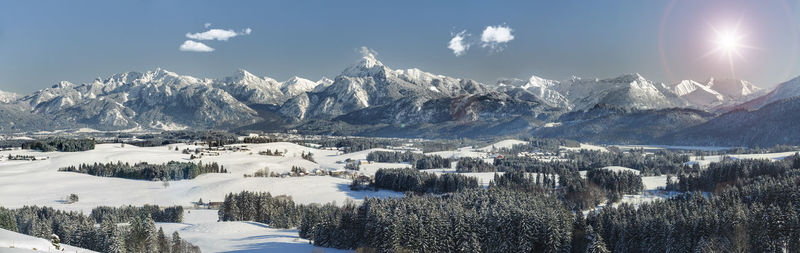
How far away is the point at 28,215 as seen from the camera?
10938cm

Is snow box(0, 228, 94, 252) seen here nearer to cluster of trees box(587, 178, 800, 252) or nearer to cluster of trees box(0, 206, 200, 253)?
cluster of trees box(0, 206, 200, 253)

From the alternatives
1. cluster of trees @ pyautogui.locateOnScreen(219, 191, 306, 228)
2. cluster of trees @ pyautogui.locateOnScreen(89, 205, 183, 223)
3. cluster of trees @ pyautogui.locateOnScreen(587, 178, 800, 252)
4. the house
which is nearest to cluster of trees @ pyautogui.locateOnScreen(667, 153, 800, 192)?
cluster of trees @ pyautogui.locateOnScreen(587, 178, 800, 252)

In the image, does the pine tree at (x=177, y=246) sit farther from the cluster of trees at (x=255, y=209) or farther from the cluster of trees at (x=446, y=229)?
the cluster of trees at (x=255, y=209)

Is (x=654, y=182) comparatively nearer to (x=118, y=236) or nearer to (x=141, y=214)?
(x=141, y=214)

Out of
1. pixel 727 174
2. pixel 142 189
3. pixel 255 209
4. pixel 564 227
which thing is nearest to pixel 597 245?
pixel 564 227

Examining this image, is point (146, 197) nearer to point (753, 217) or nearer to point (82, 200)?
point (82, 200)

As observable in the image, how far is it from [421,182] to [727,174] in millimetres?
98928

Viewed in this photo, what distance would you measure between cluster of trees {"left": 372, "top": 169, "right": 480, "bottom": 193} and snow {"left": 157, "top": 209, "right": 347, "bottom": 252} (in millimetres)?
67747

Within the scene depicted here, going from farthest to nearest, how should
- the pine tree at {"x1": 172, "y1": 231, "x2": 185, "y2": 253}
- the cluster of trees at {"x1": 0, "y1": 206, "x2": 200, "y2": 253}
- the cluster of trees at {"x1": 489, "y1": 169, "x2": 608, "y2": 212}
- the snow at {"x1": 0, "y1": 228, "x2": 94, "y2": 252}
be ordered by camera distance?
the cluster of trees at {"x1": 489, "y1": 169, "x2": 608, "y2": 212}
the pine tree at {"x1": 172, "y1": 231, "x2": 185, "y2": 253}
the cluster of trees at {"x1": 0, "y1": 206, "x2": 200, "y2": 253}
the snow at {"x1": 0, "y1": 228, "x2": 94, "y2": 252}

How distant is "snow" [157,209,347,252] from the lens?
88750 mm

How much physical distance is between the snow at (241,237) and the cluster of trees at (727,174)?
123412 mm

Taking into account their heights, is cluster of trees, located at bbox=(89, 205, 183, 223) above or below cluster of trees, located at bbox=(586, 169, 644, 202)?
below

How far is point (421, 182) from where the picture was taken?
17338 centimetres

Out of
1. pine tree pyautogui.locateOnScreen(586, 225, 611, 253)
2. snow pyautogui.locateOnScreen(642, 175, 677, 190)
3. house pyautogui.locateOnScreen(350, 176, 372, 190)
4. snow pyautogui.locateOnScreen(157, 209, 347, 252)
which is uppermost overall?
snow pyautogui.locateOnScreen(642, 175, 677, 190)
